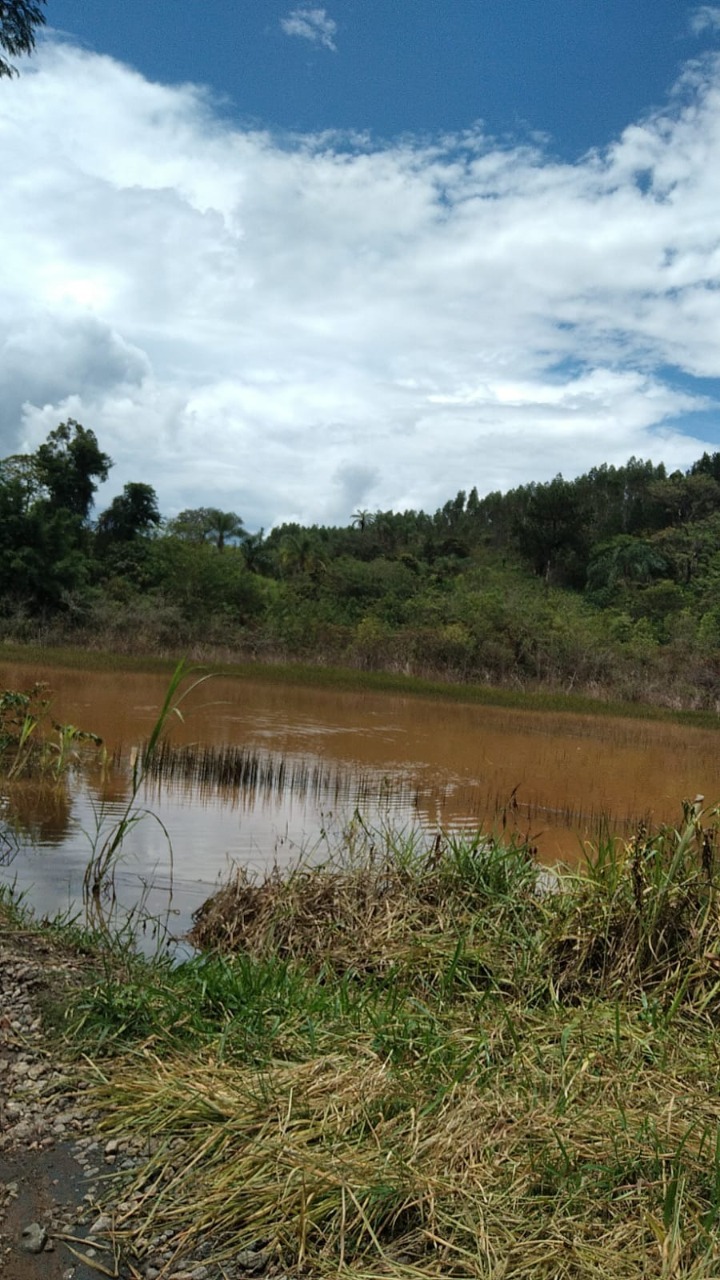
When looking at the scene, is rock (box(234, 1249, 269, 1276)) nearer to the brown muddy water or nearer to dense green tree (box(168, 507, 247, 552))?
the brown muddy water

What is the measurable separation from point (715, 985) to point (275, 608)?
3278 cm

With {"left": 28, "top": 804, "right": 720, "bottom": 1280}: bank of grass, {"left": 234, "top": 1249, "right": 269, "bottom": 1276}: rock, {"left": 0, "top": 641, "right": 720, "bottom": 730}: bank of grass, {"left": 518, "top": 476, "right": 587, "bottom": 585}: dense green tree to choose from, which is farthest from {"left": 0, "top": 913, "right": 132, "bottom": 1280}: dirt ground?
{"left": 518, "top": 476, "right": 587, "bottom": 585}: dense green tree

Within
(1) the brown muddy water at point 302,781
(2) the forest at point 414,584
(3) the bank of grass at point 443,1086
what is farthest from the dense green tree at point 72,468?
(3) the bank of grass at point 443,1086

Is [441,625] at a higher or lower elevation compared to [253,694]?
higher

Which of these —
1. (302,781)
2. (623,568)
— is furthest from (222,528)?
(302,781)

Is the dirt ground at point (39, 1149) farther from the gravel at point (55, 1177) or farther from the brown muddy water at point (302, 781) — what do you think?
the brown muddy water at point (302, 781)

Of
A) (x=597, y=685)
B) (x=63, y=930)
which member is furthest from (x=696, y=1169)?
(x=597, y=685)

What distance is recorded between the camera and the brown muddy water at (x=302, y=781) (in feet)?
22.8

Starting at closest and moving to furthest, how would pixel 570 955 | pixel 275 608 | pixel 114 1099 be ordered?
1. pixel 114 1099
2. pixel 570 955
3. pixel 275 608

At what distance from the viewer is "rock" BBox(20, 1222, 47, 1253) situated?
221 cm

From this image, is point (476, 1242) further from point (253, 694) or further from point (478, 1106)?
point (253, 694)

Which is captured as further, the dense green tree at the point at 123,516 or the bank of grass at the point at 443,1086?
the dense green tree at the point at 123,516

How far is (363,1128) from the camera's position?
8.58 ft

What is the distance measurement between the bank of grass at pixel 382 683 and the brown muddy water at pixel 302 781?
4.49ft
